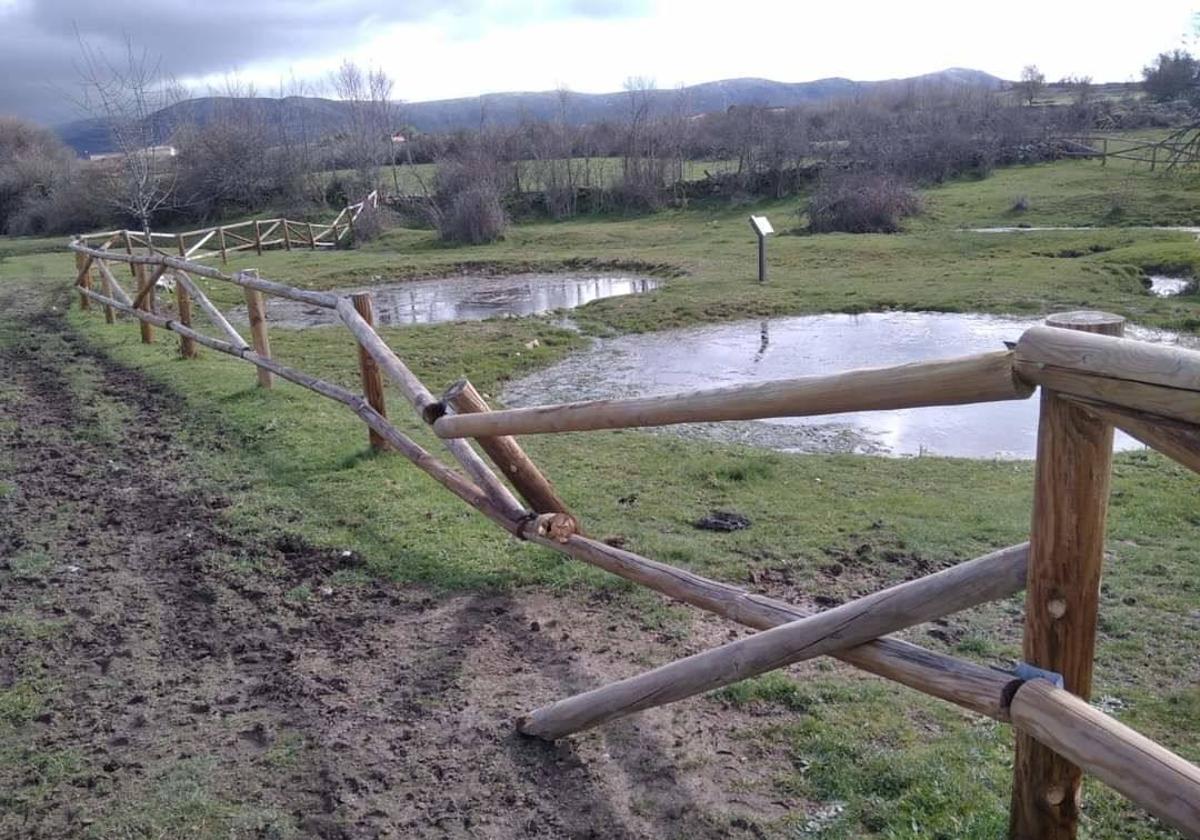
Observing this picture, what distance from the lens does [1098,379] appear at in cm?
202

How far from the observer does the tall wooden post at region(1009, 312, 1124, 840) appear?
2.18 meters

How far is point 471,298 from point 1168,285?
13.3 metres

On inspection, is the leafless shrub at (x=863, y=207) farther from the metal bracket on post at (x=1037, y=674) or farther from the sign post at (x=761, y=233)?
the metal bracket on post at (x=1037, y=674)

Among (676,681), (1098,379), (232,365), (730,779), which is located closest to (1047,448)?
(1098,379)

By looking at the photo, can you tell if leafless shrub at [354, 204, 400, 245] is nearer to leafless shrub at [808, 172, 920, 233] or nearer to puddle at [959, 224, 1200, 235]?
leafless shrub at [808, 172, 920, 233]

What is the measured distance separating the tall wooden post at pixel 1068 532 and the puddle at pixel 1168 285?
15.4m

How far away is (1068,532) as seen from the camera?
2250 mm

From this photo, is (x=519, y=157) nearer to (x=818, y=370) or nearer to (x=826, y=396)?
(x=818, y=370)

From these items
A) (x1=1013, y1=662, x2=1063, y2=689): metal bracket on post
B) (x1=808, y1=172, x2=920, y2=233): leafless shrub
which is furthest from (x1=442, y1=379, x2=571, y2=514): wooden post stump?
(x1=808, y1=172, x2=920, y2=233): leafless shrub

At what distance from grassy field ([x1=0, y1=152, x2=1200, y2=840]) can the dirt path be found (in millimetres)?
245

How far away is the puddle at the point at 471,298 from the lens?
18.2 meters

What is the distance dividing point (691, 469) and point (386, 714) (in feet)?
12.8

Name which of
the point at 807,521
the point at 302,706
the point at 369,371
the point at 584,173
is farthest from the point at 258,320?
the point at 584,173

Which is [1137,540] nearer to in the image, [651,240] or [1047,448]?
[1047,448]
